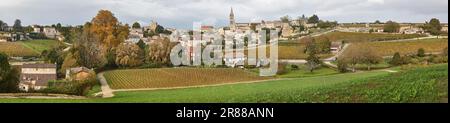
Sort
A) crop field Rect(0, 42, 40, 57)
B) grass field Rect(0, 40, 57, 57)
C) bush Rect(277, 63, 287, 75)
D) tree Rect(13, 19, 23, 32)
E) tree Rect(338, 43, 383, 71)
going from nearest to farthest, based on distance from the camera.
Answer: tree Rect(338, 43, 383, 71) < bush Rect(277, 63, 287, 75) < tree Rect(13, 19, 23, 32) < crop field Rect(0, 42, 40, 57) < grass field Rect(0, 40, 57, 57)

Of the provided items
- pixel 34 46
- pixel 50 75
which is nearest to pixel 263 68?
pixel 50 75

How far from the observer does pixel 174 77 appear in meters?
30.2

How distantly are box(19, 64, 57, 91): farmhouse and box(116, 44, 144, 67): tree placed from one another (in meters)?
5.94

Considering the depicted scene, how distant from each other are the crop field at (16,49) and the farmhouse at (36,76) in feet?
29.3

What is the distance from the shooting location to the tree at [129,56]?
35875 mm

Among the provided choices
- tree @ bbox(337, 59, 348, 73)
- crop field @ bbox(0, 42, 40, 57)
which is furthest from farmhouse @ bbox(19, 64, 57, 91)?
tree @ bbox(337, 59, 348, 73)

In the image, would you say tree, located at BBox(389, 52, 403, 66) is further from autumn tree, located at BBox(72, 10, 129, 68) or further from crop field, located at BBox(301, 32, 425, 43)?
autumn tree, located at BBox(72, 10, 129, 68)

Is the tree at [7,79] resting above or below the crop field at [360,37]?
below

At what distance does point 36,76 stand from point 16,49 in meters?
14.4

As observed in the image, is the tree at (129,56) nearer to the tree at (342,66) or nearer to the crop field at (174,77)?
the crop field at (174,77)

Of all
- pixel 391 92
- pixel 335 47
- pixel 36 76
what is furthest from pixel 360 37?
pixel 391 92

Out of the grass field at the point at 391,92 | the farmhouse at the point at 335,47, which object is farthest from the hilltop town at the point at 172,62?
the grass field at the point at 391,92

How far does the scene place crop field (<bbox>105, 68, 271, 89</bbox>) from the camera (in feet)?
89.3

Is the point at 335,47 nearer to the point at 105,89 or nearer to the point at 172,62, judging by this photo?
the point at 172,62
